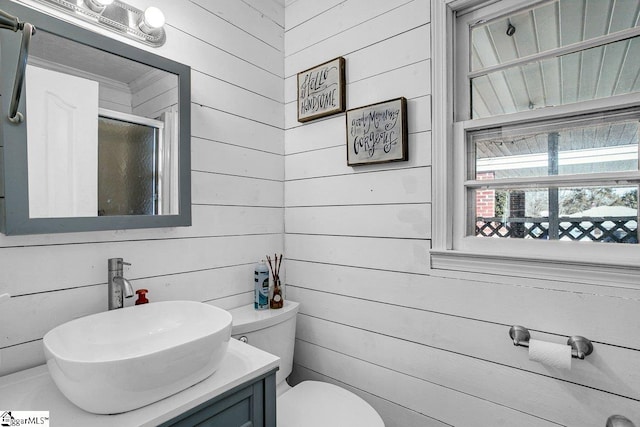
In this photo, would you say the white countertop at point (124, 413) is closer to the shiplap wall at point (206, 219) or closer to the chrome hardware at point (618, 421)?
the shiplap wall at point (206, 219)

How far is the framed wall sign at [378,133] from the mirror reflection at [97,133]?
2.51 ft

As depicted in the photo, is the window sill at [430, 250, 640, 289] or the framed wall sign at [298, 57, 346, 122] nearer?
the window sill at [430, 250, 640, 289]

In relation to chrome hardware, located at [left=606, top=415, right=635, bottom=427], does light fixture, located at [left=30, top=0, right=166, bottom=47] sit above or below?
above

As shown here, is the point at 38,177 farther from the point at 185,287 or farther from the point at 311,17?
the point at 311,17

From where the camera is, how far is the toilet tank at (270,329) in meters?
1.41

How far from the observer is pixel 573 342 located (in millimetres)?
1024

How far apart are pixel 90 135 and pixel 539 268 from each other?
1.56m

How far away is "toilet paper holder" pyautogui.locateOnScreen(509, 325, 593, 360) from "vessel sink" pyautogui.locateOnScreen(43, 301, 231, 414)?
0.93 metres

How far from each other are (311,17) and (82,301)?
1658mm

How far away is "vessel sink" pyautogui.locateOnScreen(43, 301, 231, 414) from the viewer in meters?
0.74

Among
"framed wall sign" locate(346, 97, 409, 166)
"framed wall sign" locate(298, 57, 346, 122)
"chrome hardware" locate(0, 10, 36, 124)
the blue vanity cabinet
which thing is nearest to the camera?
"chrome hardware" locate(0, 10, 36, 124)

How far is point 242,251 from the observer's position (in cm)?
166

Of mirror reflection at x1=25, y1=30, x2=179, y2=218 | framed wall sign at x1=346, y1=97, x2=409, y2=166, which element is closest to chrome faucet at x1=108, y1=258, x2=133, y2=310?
mirror reflection at x1=25, y1=30, x2=179, y2=218

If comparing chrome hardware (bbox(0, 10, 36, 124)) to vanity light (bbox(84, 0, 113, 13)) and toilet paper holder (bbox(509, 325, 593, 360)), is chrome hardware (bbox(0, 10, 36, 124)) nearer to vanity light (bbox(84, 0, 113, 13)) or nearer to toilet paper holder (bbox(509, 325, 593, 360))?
vanity light (bbox(84, 0, 113, 13))
